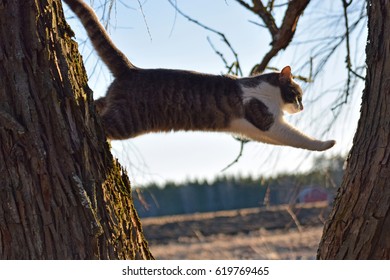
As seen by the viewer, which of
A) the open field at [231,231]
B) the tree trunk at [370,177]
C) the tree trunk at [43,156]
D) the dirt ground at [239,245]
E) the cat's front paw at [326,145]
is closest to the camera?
the tree trunk at [43,156]

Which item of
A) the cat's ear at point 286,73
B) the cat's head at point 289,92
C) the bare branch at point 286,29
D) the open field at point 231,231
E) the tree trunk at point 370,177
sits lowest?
the open field at point 231,231

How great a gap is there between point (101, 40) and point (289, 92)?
51.5 inches

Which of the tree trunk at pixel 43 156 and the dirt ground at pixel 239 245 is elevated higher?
the tree trunk at pixel 43 156

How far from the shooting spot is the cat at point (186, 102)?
127 inches

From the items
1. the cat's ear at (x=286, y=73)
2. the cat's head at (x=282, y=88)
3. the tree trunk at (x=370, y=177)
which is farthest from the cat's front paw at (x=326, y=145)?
the tree trunk at (x=370, y=177)

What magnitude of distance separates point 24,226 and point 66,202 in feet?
0.54

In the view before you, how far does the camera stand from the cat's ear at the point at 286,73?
152 inches

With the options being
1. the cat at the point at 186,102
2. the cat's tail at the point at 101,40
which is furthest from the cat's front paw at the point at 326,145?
the cat's tail at the point at 101,40

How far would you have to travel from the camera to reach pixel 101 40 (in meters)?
3.27

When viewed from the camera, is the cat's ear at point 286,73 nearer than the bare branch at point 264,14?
No

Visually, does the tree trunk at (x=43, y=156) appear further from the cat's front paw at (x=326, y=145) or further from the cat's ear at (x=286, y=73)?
the cat's ear at (x=286, y=73)

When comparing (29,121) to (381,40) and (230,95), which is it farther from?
(230,95)

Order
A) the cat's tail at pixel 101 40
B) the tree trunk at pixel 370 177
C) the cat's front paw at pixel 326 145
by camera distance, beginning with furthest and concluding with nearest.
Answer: the cat's front paw at pixel 326 145, the cat's tail at pixel 101 40, the tree trunk at pixel 370 177
